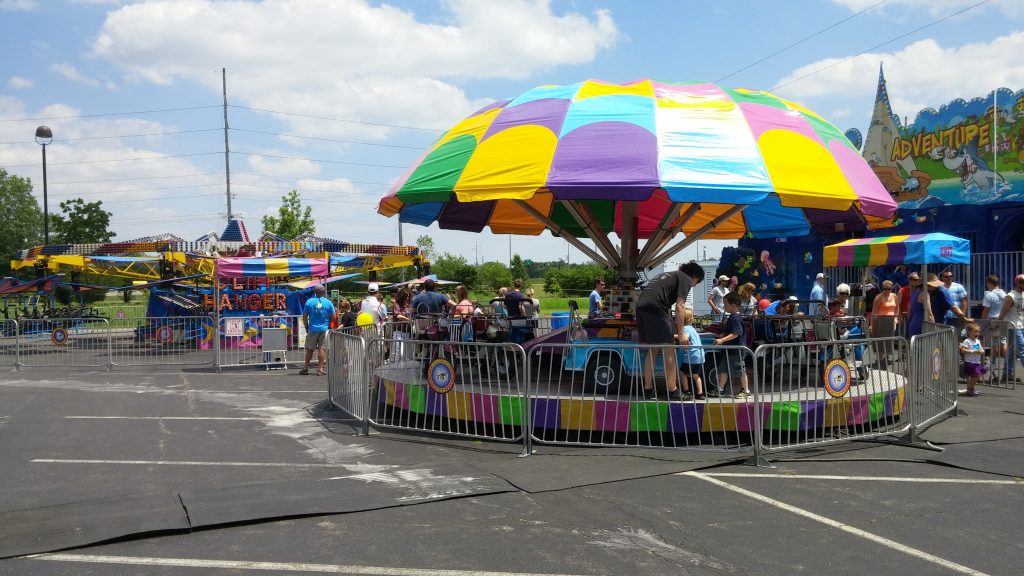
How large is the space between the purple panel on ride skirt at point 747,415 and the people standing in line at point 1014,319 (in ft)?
21.3

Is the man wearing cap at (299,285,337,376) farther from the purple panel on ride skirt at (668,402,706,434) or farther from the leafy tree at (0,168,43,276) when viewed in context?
the leafy tree at (0,168,43,276)

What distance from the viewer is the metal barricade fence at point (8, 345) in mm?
17656

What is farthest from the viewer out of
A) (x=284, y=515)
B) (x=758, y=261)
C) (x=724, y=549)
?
(x=758, y=261)

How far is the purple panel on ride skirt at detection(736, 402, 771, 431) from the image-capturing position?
7.69m

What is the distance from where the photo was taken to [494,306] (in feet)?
46.8

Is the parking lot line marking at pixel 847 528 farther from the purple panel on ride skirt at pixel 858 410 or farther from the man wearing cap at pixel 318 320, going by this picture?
the man wearing cap at pixel 318 320

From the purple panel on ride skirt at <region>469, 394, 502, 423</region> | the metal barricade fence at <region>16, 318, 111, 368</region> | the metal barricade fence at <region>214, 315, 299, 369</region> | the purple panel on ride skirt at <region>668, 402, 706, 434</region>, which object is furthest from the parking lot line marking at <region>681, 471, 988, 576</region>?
the metal barricade fence at <region>16, 318, 111, 368</region>

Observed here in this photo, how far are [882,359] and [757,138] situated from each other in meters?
2.78

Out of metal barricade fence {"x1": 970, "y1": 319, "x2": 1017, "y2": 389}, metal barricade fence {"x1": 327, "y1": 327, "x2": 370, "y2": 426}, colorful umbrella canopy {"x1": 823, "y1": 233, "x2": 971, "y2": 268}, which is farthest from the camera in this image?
colorful umbrella canopy {"x1": 823, "y1": 233, "x2": 971, "y2": 268}

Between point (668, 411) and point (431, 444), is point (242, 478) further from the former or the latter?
point (668, 411)

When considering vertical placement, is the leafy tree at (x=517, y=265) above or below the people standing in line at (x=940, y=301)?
above

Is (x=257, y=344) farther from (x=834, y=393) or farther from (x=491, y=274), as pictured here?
(x=491, y=274)

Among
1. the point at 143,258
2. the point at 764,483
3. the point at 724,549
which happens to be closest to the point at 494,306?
the point at 764,483

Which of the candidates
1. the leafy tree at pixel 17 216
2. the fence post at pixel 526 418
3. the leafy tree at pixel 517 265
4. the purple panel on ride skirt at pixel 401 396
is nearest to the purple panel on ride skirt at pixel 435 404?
the purple panel on ride skirt at pixel 401 396
